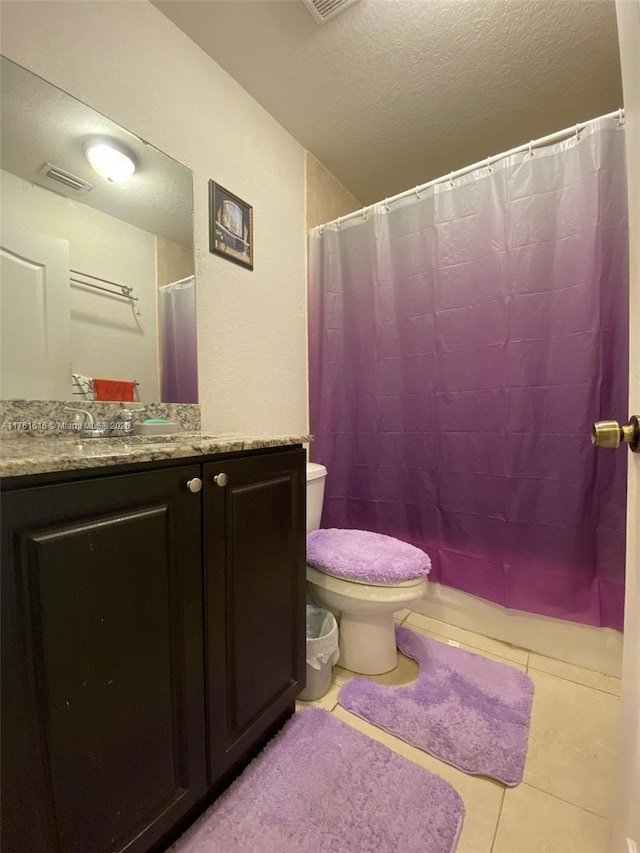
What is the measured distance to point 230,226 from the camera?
1.34 meters

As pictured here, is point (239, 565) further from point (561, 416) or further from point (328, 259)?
point (328, 259)

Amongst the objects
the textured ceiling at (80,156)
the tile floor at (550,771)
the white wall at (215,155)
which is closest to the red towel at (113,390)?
the white wall at (215,155)

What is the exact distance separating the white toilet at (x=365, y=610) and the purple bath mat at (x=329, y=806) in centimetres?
28

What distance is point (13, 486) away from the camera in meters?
0.46

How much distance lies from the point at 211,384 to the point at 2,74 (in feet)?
2.96

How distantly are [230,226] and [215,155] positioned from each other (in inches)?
9.7

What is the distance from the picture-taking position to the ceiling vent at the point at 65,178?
3.03 feet

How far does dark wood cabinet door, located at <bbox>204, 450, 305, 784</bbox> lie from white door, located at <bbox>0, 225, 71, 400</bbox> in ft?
1.87

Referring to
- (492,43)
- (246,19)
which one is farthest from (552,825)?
(246,19)

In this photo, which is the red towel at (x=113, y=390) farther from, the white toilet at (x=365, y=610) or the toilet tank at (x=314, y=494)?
the white toilet at (x=365, y=610)

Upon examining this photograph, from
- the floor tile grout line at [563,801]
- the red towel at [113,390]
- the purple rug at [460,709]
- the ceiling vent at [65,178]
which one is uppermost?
the ceiling vent at [65,178]

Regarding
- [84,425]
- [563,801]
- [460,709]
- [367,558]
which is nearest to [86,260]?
[84,425]

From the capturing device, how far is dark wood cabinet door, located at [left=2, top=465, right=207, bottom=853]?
1.54ft

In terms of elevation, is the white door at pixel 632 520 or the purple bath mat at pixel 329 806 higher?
the white door at pixel 632 520
